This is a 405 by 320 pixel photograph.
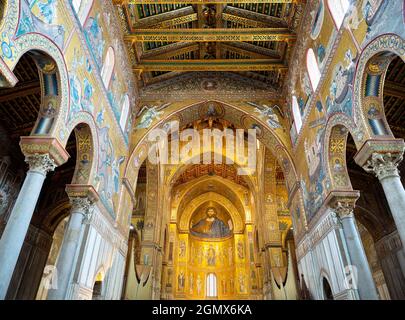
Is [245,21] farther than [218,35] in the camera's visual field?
Yes

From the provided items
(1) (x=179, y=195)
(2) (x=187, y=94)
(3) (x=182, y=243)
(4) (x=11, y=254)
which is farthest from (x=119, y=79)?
(3) (x=182, y=243)

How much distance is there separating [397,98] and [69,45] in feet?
35.6

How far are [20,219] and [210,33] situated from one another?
9.71 meters

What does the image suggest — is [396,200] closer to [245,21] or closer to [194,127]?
[245,21]

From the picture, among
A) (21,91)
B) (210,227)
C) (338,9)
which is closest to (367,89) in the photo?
(338,9)

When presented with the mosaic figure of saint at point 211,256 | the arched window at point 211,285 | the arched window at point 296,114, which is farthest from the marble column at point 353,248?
the mosaic figure of saint at point 211,256

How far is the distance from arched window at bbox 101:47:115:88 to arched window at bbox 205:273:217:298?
82.1 feet

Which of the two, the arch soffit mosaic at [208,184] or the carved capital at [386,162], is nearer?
the carved capital at [386,162]

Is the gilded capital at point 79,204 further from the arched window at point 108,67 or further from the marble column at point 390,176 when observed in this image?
the marble column at point 390,176

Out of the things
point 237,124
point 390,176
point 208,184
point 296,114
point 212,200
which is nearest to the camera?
point 390,176

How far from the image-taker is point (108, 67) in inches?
432

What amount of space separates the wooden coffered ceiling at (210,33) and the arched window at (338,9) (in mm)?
2200

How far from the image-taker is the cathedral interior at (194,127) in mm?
6812

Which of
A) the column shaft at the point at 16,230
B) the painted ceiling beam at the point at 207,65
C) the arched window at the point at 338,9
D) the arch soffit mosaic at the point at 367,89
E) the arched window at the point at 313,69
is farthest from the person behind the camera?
the painted ceiling beam at the point at 207,65
